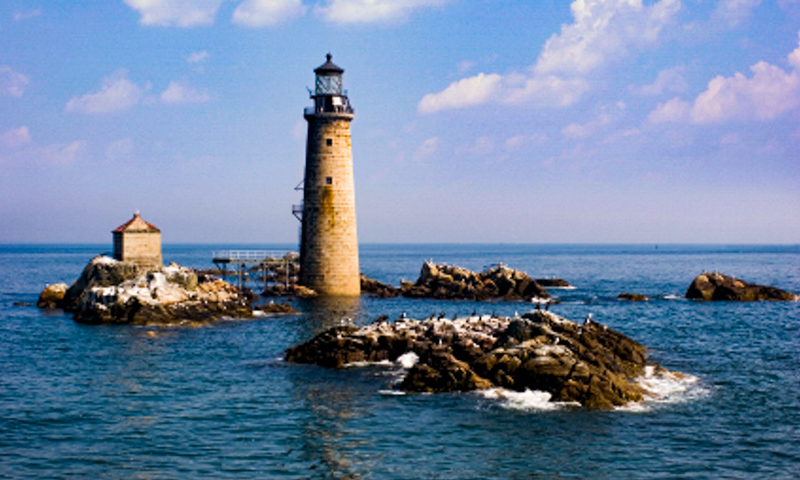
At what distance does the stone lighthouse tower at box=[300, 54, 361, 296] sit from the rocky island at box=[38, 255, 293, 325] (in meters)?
6.74

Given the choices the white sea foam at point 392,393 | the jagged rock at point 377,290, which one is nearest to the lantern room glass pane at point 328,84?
the jagged rock at point 377,290

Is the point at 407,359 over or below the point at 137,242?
below

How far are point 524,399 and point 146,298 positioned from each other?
2767cm

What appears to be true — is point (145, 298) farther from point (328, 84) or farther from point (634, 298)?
point (634, 298)

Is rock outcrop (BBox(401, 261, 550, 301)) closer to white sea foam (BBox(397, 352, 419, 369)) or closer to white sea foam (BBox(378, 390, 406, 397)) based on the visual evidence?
white sea foam (BBox(397, 352, 419, 369))

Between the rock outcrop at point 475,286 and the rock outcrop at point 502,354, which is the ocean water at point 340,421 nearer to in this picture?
the rock outcrop at point 502,354

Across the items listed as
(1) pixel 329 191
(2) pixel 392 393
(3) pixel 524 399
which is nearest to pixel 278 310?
(1) pixel 329 191

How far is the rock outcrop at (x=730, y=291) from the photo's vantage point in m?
60.8

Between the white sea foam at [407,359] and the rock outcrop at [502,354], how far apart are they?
0.06m

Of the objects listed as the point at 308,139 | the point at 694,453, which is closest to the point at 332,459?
the point at 694,453

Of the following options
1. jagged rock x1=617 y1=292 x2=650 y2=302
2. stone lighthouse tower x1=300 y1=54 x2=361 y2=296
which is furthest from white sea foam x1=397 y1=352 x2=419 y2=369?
jagged rock x1=617 y1=292 x2=650 y2=302

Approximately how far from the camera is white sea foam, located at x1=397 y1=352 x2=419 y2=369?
31027 millimetres

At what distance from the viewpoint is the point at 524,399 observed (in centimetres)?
2495

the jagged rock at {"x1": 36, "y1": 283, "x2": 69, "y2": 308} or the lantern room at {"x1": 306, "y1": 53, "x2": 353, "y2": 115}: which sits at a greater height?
the lantern room at {"x1": 306, "y1": 53, "x2": 353, "y2": 115}
